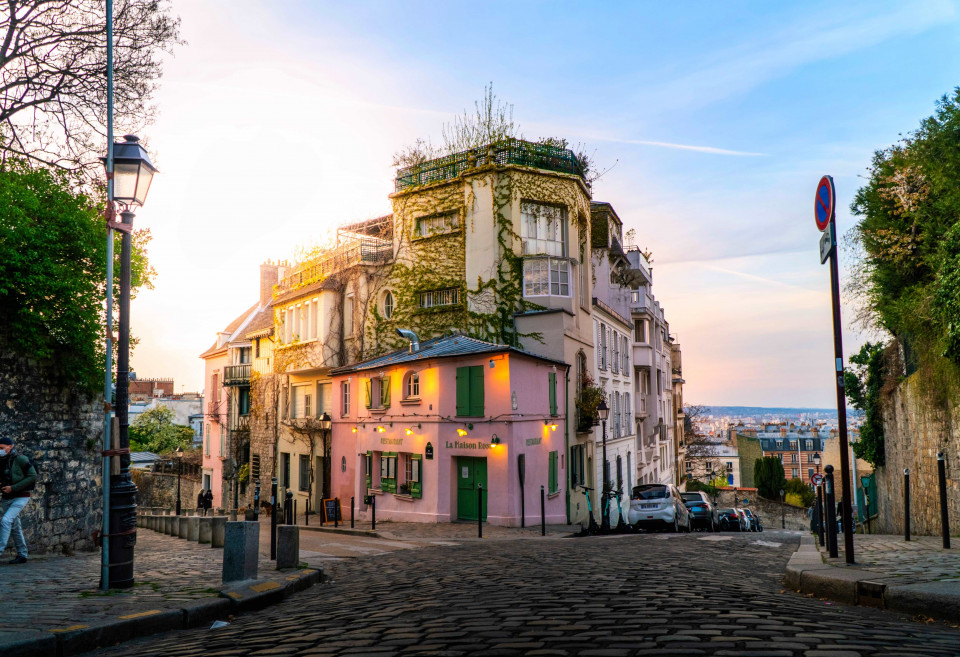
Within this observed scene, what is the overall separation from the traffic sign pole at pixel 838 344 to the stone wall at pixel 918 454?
7.27 metres

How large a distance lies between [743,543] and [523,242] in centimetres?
1507

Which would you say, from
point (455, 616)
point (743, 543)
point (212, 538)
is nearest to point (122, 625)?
point (455, 616)

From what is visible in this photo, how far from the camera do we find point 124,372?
322 inches

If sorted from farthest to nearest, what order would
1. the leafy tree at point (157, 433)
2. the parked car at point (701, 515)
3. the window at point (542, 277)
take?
the leafy tree at point (157, 433)
the window at point (542, 277)
the parked car at point (701, 515)

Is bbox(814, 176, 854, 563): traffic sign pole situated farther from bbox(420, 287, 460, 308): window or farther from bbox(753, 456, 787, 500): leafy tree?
bbox(753, 456, 787, 500): leafy tree

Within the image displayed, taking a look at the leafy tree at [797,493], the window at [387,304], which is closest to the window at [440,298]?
the window at [387,304]

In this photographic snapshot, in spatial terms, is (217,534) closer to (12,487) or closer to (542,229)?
(12,487)

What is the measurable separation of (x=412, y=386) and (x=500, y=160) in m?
9.58

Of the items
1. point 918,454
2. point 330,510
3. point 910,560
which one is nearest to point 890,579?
point 910,560

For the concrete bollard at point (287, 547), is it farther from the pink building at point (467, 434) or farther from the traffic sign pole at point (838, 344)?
the pink building at point (467, 434)

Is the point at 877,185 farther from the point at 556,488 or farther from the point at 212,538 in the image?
the point at 212,538

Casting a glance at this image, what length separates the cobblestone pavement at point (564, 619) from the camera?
15.2 ft

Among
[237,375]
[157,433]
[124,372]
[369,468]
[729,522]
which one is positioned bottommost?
[729,522]

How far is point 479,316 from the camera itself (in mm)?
26219
